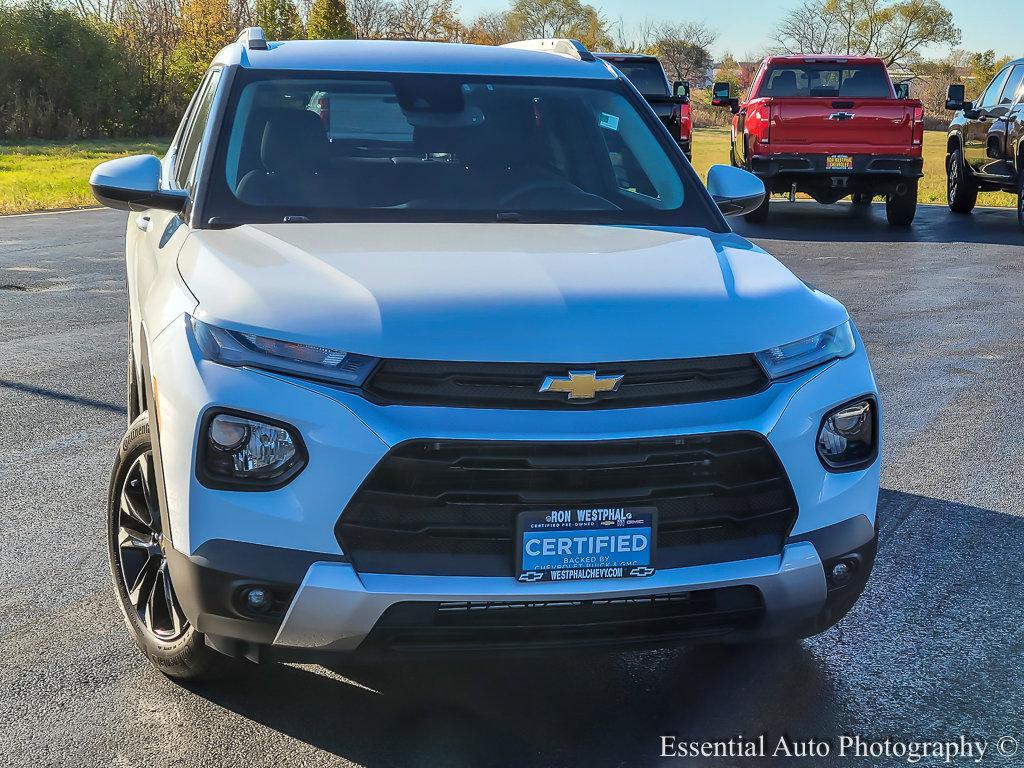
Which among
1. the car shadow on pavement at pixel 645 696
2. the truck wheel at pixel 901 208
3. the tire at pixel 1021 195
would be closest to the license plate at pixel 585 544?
the car shadow on pavement at pixel 645 696

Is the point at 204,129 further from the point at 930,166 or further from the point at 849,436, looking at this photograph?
the point at 930,166

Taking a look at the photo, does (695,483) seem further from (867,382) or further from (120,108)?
(120,108)

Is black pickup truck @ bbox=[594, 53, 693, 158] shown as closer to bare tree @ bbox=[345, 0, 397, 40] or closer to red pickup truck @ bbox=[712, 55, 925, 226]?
red pickup truck @ bbox=[712, 55, 925, 226]

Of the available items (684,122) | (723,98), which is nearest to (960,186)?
(723,98)

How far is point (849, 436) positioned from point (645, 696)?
887 millimetres

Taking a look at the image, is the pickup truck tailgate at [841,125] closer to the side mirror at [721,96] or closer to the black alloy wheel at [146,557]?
the side mirror at [721,96]

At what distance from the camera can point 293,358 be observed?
2891 millimetres

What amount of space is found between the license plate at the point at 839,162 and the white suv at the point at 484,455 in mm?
12197

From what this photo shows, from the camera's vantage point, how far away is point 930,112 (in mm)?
64562

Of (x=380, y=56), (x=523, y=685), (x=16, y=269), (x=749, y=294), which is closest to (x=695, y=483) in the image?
(x=749, y=294)

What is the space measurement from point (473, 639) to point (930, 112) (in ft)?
219

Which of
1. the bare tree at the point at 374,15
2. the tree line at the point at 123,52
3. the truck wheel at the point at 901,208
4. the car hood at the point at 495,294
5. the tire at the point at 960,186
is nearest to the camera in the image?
the car hood at the point at 495,294

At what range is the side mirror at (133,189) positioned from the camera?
4.05m

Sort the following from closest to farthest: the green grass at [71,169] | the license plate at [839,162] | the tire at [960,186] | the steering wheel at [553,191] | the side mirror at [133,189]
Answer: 1. the side mirror at [133,189]
2. the steering wheel at [553,191]
3. the license plate at [839,162]
4. the tire at [960,186]
5. the green grass at [71,169]
